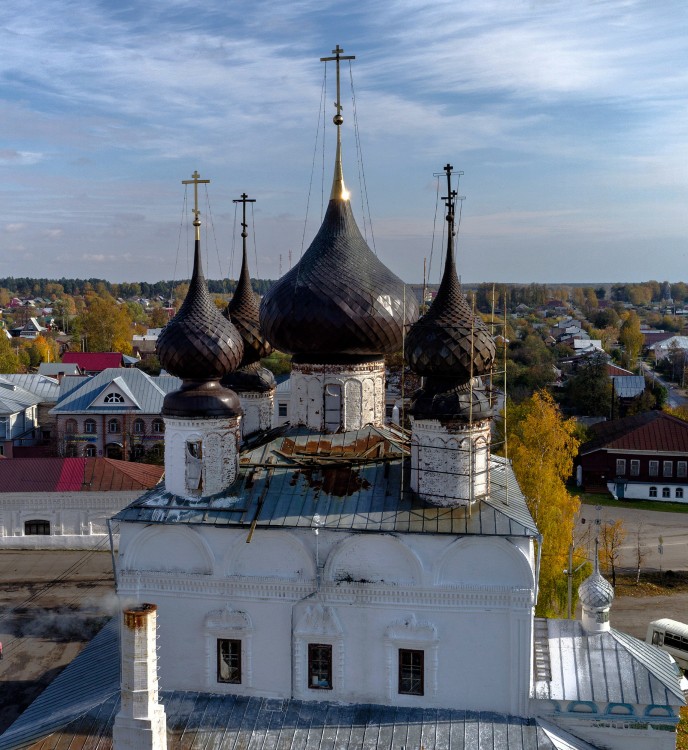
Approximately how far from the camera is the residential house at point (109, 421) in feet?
110

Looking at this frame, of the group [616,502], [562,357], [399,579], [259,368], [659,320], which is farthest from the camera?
[659,320]

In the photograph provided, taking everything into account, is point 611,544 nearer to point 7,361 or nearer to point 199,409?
point 199,409

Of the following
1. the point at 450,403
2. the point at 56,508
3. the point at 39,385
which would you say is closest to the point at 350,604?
the point at 450,403

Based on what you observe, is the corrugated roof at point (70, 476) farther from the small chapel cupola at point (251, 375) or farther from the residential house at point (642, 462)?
the residential house at point (642, 462)

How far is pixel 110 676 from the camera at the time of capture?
1112 centimetres

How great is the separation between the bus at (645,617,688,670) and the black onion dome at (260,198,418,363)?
9.59 meters

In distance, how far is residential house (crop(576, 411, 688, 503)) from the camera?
3133cm

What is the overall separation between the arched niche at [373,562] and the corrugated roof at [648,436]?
23940mm

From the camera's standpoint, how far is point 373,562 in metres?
10.3

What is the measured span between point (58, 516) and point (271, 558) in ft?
48.5

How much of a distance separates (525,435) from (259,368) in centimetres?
1122

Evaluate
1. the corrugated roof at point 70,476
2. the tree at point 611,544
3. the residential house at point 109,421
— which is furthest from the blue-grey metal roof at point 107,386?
the tree at point 611,544

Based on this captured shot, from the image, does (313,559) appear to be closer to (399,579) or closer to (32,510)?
(399,579)

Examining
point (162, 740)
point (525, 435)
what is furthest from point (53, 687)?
point (525, 435)
